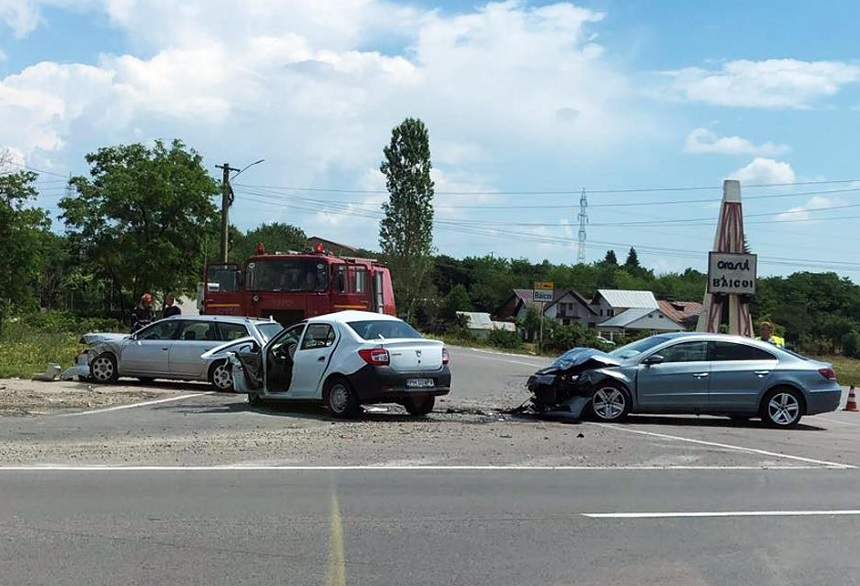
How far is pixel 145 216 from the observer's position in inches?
2039

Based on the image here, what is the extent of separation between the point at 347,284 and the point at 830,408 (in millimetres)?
10730

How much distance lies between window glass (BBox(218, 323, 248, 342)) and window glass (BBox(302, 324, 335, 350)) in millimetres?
4017

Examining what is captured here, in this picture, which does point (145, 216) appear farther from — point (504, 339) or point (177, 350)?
point (177, 350)

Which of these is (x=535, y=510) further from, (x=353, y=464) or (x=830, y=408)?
(x=830, y=408)

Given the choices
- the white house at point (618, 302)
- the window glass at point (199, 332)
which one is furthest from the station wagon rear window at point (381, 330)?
the white house at point (618, 302)

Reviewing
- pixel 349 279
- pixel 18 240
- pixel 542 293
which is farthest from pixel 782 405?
pixel 18 240

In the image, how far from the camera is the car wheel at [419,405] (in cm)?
1457

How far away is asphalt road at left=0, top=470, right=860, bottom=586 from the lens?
5.86 m

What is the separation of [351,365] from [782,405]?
682 cm

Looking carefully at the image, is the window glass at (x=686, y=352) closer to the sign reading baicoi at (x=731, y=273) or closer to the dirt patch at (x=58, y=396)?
the sign reading baicoi at (x=731, y=273)

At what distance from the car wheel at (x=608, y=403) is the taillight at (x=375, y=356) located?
11.0 feet

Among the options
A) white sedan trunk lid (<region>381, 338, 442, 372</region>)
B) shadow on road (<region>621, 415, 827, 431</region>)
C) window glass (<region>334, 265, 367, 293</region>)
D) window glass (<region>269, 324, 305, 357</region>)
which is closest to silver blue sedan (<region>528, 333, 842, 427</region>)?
shadow on road (<region>621, 415, 827, 431</region>)

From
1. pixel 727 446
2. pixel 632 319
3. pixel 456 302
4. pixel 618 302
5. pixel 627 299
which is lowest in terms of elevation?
pixel 727 446

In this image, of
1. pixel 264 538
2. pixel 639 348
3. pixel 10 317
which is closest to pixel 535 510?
pixel 264 538
